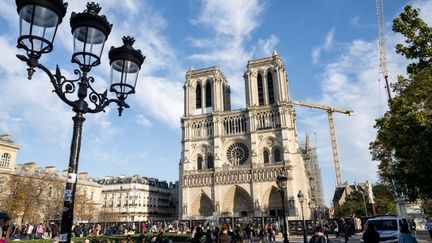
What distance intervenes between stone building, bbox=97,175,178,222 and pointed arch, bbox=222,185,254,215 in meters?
22.1

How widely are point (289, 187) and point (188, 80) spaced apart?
26.0 metres

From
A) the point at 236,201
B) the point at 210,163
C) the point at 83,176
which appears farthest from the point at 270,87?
the point at 83,176

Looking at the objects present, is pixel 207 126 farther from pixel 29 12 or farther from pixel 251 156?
pixel 29 12

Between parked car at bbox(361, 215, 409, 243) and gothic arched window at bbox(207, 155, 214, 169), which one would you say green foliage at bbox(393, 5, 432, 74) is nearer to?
parked car at bbox(361, 215, 409, 243)

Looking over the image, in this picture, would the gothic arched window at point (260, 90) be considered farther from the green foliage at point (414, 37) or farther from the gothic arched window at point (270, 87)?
the green foliage at point (414, 37)

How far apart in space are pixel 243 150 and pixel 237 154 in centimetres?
123

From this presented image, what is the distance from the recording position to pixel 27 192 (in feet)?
108

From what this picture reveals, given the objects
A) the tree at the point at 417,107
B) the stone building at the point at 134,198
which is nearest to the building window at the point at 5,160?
the stone building at the point at 134,198

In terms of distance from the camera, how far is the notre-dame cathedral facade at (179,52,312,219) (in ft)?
163

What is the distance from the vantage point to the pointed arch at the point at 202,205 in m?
52.5

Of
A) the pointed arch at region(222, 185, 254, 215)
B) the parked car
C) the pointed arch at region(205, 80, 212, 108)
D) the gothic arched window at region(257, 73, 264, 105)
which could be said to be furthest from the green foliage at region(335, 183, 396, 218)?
the parked car

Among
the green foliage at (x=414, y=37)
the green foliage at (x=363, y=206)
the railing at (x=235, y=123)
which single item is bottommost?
the green foliage at (x=363, y=206)

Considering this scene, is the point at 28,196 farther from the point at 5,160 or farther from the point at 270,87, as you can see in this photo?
the point at 270,87

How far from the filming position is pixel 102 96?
638 centimetres
